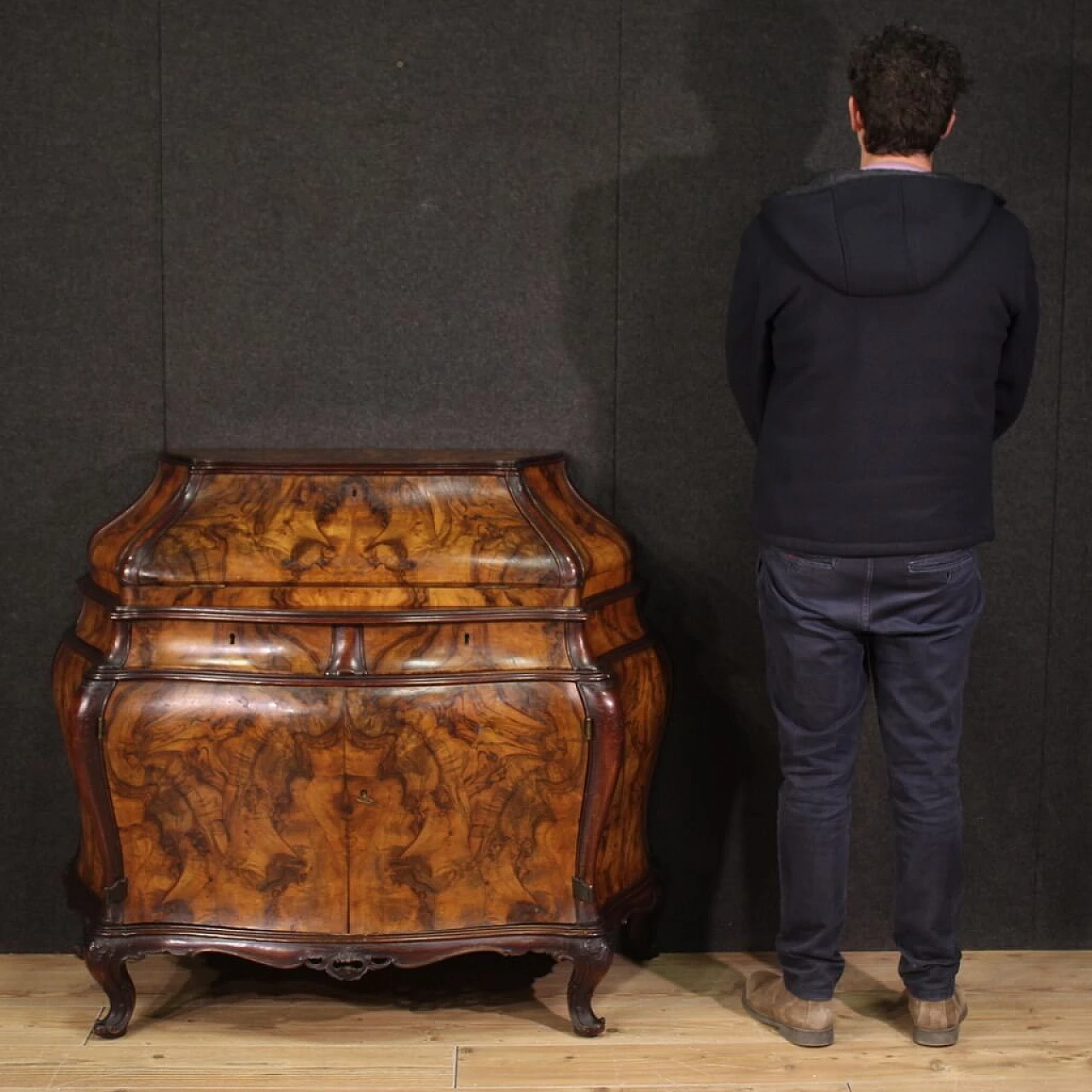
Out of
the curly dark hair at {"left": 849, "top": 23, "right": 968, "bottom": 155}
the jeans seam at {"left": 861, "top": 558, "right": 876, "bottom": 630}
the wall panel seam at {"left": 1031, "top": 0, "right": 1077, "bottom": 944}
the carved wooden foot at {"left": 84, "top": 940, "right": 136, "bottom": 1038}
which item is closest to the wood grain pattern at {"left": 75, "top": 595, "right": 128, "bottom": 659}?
the carved wooden foot at {"left": 84, "top": 940, "right": 136, "bottom": 1038}

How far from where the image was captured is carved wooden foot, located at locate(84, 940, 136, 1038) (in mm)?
2773

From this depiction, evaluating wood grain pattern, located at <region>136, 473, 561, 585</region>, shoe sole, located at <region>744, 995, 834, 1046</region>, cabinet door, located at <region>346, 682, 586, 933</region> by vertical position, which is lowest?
shoe sole, located at <region>744, 995, 834, 1046</region>

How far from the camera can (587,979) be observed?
9.23ft

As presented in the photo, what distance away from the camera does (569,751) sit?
108 inches

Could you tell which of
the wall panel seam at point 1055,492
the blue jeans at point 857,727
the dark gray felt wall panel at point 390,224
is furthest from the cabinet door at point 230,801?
the wall panel seam at point 1055,492

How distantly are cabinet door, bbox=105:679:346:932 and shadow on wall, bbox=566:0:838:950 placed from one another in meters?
0.84

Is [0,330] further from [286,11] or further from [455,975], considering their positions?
[455,975]

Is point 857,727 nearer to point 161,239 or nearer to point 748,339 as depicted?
point 748,339

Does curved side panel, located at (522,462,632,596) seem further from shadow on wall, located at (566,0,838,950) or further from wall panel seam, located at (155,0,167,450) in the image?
wall panel seam, located at (155,0,167,450)

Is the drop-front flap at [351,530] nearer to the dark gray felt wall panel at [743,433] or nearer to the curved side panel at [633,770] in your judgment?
the curved side panel at [633,770]

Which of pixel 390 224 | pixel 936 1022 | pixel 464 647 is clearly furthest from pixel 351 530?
pixel 936 1022

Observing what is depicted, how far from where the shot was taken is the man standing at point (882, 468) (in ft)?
8.33

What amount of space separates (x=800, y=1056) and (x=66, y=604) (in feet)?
5.69

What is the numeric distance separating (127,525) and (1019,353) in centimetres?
168
